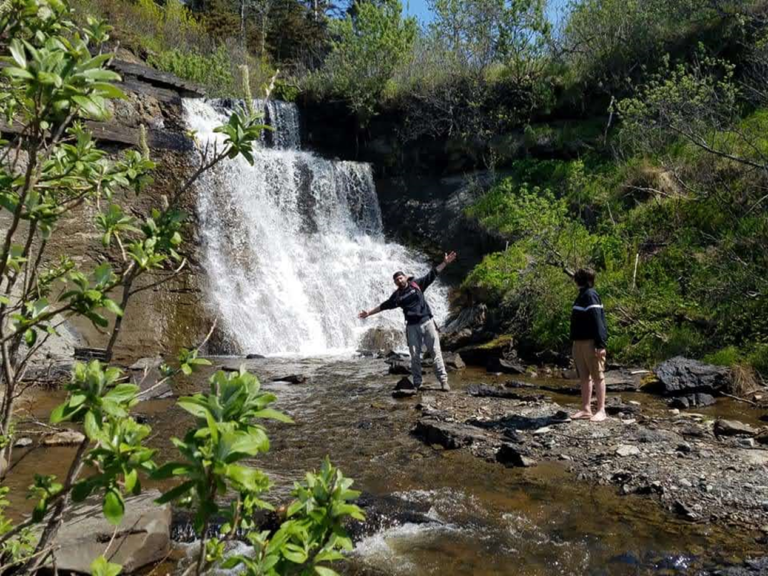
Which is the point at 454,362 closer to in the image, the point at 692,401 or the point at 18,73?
the point at 692,401

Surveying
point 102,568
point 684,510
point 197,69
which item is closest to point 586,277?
point 684,510

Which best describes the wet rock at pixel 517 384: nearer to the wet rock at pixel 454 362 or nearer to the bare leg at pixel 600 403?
the wet rock at pixel 454 362

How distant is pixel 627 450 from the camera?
21.7ft

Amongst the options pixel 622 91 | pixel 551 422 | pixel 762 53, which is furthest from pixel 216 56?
pixel 551 422

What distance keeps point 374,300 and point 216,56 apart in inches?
597

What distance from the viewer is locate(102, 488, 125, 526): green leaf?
1.37 m

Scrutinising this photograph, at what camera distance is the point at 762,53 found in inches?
611

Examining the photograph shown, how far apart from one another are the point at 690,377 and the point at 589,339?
3.18 metres

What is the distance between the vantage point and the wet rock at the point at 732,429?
7.27m

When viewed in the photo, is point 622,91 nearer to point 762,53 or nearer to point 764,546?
point 762,53

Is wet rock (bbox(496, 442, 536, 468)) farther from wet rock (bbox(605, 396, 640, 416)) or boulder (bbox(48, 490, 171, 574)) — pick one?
boulder (bbox(48, 490, 171, 574))

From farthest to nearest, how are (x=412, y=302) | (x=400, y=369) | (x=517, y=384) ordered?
(x=400, y=369) < (x=517, y=384) < (x=412, y=302)

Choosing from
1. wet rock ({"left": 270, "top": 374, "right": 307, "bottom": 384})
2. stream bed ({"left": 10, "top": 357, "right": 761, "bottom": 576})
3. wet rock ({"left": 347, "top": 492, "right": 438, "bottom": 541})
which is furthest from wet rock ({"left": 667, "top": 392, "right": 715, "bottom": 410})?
wet rock ({"left": 270, "top": 374, "right": 307, "bottom": 384})

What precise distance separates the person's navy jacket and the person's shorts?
4.4 inches
